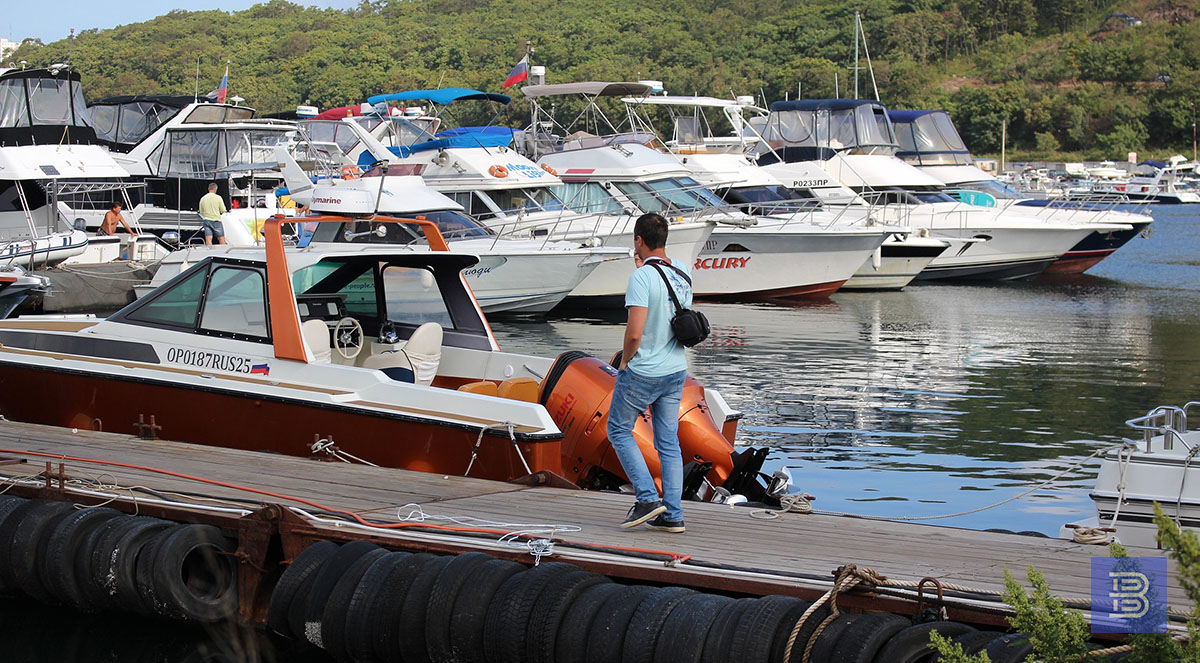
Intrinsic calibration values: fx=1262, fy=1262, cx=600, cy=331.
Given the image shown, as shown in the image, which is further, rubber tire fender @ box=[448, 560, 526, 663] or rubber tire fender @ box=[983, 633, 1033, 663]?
rubber tire fender @ box=[448, 560, 526, 663]

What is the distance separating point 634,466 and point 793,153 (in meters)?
28.2

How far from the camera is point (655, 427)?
6340 mm

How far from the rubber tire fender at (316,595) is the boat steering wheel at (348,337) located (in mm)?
3555

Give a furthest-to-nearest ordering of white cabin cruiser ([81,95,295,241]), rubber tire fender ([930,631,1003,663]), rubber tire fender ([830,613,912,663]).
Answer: white cabin cruiser ([81,95,295,241]) < rubber tire fender ([830,613,912,663]) < rubber tire fender ([930,631,1003,663])

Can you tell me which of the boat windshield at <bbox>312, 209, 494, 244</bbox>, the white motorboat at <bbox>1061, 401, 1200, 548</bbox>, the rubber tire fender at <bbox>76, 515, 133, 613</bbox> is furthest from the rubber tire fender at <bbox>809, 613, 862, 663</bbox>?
the boat windshield at <bbox>312, 209, 494, 244</bbox>

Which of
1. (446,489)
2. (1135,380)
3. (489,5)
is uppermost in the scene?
(489,5)

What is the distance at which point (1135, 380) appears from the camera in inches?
631

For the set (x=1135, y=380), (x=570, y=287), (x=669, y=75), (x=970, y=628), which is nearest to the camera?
(x=970, y=628)

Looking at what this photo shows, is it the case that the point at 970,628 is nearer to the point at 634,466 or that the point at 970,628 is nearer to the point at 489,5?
the point at 634,466

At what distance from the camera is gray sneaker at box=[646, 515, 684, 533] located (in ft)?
20.5

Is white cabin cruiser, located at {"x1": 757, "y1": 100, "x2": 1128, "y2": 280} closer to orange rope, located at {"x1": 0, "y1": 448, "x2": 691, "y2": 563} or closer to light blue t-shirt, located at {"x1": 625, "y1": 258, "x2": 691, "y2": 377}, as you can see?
orange rope, located at {"x1": 0, "y1": 448, "x2": 691, "y2": 563}

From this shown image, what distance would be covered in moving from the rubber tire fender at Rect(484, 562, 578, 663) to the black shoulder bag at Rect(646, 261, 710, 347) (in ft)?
4.14

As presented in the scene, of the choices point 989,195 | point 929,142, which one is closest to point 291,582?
point 989,195

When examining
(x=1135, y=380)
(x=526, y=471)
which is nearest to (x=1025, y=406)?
(x=1135, y=380)
